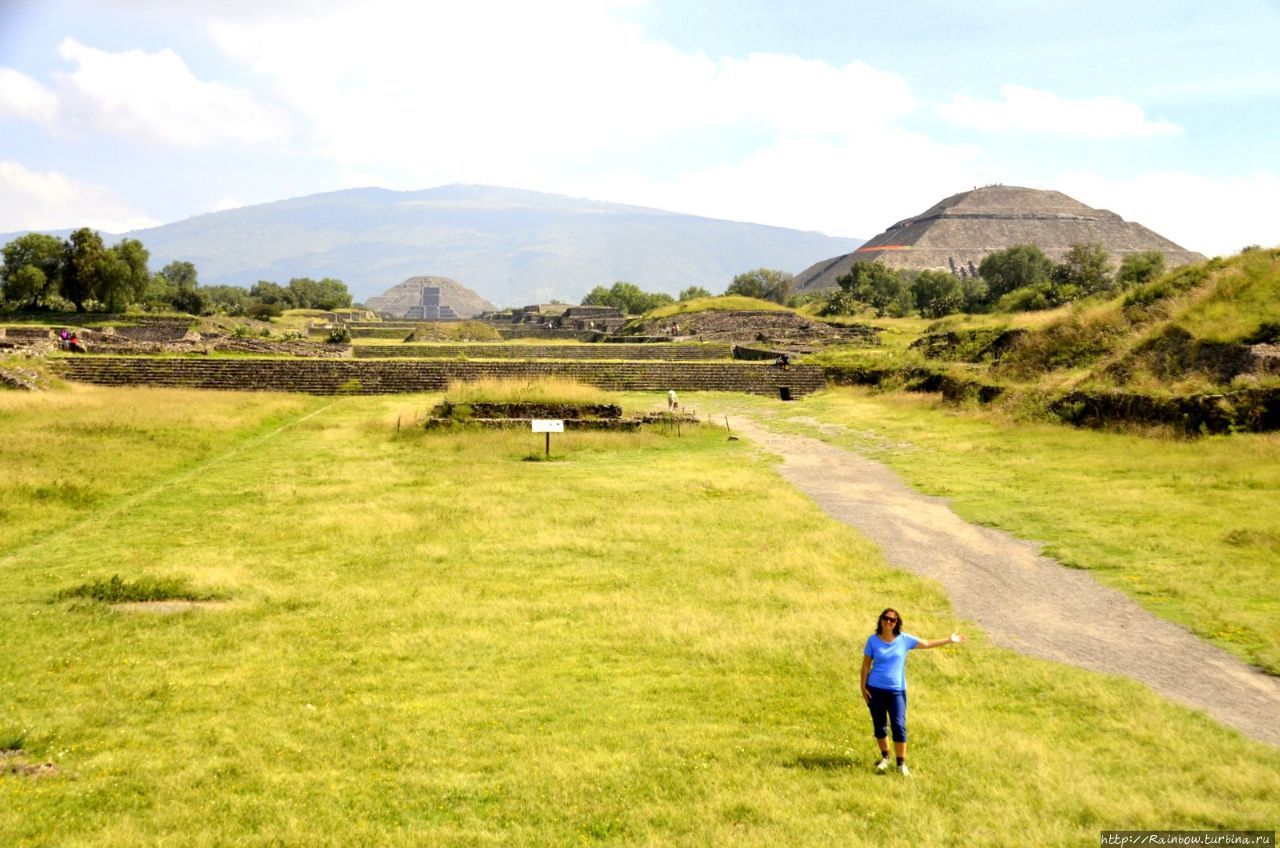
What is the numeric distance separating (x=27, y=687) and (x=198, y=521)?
6.68 m

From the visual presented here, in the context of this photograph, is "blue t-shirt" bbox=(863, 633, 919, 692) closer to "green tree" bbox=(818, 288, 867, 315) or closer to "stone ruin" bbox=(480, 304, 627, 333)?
"green tree" bbox=(818, 288, 867, 315)

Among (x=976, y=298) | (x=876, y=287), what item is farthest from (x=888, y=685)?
(x=876, y=287)

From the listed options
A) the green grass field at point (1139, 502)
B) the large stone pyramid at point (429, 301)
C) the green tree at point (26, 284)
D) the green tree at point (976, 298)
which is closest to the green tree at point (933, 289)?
the green tree at point (976, 298)

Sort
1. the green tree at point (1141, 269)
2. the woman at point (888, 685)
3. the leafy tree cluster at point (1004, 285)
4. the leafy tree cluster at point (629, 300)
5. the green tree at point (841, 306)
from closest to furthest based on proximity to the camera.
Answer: the woman at point (888, 685) → the green tree at point (1141, 269) → the leafy tree cluster at point (1004, 285) → the green tree at point (841, 306) → the leafy tree cluster at point (629, 300)

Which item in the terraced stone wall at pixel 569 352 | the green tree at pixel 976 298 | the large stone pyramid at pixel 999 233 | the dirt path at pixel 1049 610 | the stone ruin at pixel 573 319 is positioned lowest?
the dirt path at pixel 1049 610

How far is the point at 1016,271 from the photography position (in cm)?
6950

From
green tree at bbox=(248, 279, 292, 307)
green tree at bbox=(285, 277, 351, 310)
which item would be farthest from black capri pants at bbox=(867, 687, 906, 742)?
green tree at bbox=(248, 279, 292, 307)

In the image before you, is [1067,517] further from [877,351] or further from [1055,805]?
[877,351]

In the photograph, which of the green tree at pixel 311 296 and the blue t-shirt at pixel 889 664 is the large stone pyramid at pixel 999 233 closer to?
the green tree at pixel 311 296

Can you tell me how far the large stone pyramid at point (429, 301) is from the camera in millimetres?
123250

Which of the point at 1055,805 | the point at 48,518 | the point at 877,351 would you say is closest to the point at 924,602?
the point at 1055,805

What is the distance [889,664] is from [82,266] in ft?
214

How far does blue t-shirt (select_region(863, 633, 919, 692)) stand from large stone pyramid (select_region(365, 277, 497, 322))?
386ft

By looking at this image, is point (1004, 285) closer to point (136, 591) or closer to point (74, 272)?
point (74, 272)
